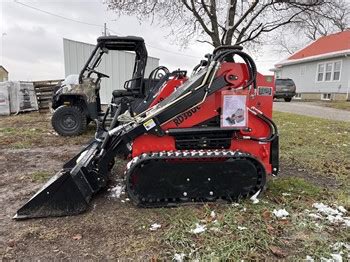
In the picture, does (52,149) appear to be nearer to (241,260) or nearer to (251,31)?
(241,260)

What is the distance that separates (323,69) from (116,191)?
2348 cm

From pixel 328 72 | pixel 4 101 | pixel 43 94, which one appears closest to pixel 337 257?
pixel 4 101

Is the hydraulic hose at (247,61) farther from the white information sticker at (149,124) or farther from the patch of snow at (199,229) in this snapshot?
the patch of snow at (199,229)

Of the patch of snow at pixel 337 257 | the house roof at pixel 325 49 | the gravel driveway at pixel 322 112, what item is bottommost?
the patch of snow at pixel 337 257

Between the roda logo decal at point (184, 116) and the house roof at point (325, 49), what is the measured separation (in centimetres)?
2072

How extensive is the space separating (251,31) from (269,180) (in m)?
10.6

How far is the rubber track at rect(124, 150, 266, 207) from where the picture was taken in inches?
135

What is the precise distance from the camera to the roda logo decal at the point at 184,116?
3658 mm

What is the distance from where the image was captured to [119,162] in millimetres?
5422

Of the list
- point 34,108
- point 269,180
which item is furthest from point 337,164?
point 34,108

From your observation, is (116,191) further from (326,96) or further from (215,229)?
(326,96)

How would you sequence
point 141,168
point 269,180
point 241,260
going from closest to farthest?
point 241,260 → point 141,168 → point 269,180

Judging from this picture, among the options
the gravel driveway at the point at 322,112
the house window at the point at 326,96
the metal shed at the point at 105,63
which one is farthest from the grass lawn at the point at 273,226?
the house window at the point at 326,96

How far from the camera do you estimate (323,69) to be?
78.5ft
